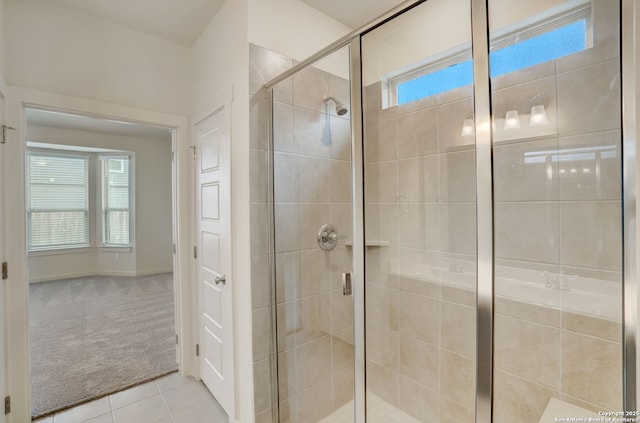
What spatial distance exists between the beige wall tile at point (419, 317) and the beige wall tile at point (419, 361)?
5 centimetres

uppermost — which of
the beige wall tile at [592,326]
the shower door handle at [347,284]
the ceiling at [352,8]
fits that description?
the ceiling at [352,8]

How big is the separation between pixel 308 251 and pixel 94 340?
9.43 feet

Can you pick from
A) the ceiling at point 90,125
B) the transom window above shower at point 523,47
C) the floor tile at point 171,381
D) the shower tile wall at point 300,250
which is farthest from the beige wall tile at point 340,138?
the ceiling at point 90,125

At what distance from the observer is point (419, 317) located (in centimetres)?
200

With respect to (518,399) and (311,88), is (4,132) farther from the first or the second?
(518,399)

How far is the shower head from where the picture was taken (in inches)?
65.2

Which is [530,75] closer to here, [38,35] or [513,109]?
[513,109]

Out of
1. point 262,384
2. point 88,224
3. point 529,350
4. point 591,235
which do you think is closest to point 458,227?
point 591,235

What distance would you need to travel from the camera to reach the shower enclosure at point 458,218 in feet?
4.09

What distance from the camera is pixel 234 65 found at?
1.86 meters

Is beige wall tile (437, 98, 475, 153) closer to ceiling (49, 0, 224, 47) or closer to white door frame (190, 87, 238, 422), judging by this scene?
white door frame (190, 87, 238, 422)

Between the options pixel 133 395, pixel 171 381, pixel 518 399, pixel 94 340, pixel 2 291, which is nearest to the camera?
pixel 518 399

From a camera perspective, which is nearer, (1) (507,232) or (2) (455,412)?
(1) (507,232)

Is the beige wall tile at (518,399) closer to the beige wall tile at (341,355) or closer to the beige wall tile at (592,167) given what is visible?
the beige wall tile at (341,355)
